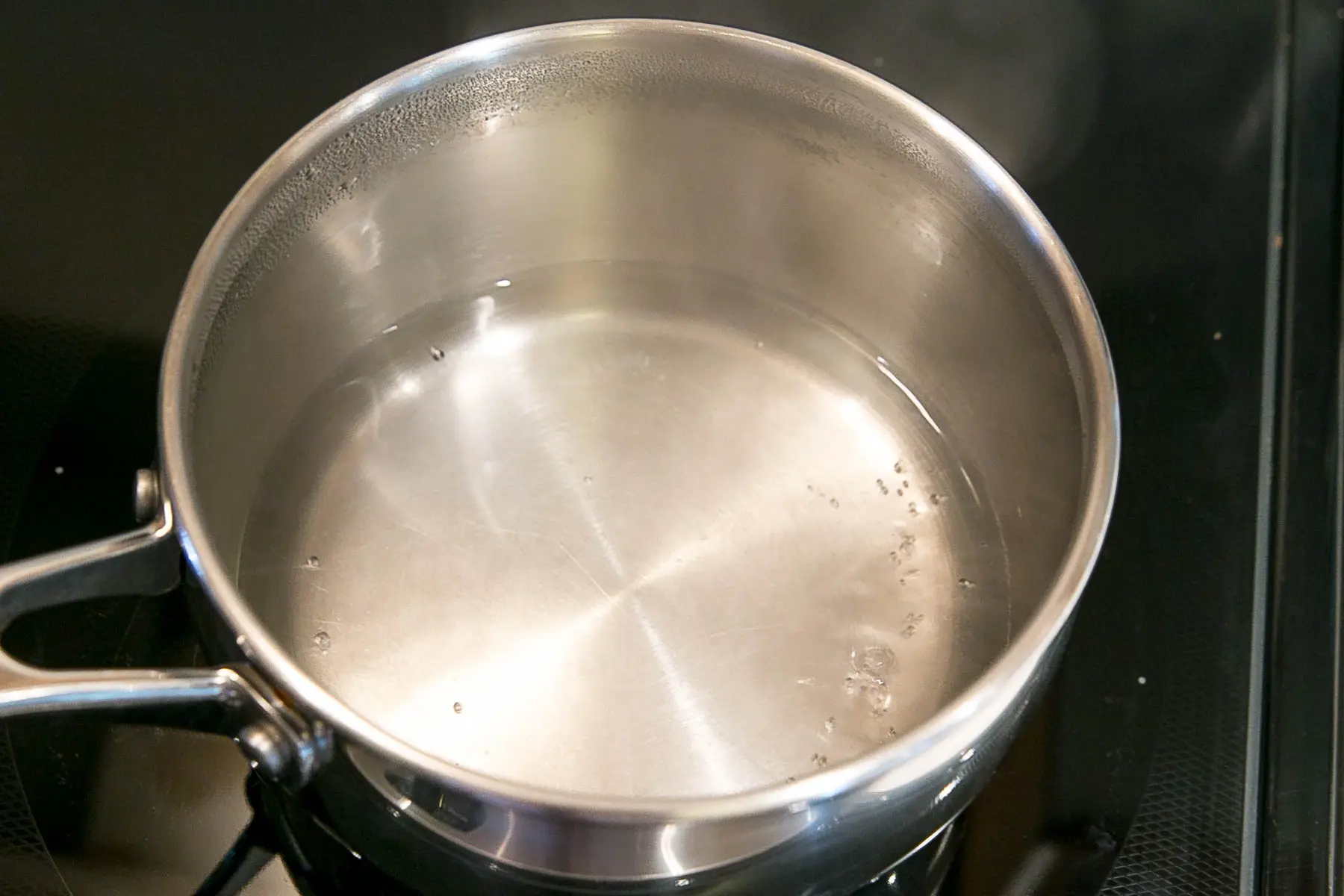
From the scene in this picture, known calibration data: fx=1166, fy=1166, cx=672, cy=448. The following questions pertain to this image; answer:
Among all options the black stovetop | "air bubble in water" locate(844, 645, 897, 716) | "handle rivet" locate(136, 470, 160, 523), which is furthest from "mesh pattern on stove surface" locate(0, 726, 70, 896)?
"air bubble in water" locate(844, 645, 897, 716)

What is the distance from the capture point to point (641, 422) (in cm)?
81

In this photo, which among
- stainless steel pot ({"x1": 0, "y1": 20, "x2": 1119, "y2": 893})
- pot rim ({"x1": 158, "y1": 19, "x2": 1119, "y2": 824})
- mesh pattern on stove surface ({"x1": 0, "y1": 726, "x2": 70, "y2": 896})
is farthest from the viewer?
stainless steel pot ({"x1": 0, "y1": 20, "x2": 1119, "y2": 893})

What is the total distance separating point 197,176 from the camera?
0.74m

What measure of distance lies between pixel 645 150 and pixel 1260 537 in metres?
0.45

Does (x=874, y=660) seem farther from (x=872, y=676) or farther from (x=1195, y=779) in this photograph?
(x=1195, y=779)

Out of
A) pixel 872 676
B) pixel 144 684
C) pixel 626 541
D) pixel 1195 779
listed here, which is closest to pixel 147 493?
pixel 144 684

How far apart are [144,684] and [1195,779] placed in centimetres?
49

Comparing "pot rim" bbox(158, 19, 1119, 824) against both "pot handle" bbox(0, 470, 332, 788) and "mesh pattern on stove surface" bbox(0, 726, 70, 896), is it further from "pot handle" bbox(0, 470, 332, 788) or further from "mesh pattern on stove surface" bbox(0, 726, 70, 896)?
"mesh pattern on stove surface" bbox(0, 726, 70, 896)

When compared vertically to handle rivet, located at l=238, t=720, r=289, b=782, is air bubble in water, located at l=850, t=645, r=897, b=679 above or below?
above

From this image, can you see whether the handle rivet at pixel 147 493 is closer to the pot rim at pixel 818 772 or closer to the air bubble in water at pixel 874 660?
the pot rim at pixel 818 772

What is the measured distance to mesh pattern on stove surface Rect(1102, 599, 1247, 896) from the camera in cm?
56

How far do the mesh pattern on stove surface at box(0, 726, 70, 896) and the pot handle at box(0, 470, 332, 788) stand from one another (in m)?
0.09

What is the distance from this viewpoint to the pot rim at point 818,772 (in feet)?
1.38

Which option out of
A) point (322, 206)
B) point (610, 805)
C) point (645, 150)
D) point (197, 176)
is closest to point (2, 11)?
point (197, 176)
